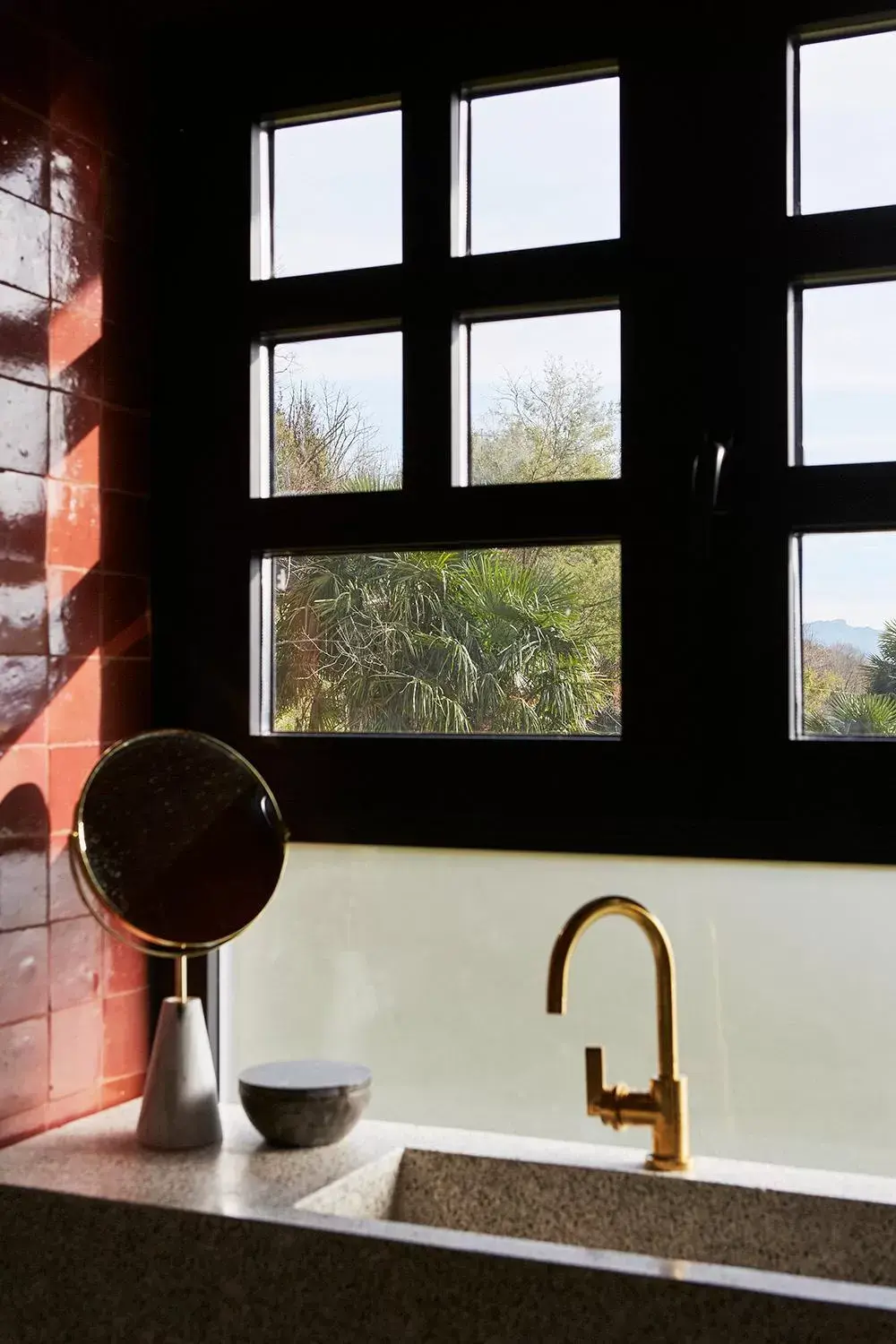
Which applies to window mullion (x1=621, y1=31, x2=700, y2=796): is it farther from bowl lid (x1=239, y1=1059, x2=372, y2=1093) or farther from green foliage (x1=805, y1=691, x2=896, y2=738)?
bowl lid (x1=239, y1=1059, x2=372, y2=1093)

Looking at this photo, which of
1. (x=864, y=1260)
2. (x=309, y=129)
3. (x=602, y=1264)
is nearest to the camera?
(x=602, y=1264)

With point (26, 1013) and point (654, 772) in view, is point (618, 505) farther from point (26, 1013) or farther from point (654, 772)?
point (26, 1013)

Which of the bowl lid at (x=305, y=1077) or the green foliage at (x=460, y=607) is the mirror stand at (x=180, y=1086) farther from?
the green foliage at (x=460, y=607)

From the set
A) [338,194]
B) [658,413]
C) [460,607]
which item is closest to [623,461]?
[658,413]

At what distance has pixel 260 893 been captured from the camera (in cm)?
184

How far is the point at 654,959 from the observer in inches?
66.4

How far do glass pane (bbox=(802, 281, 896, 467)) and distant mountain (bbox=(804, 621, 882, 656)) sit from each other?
196 mm

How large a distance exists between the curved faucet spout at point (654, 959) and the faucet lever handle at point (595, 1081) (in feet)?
0.23

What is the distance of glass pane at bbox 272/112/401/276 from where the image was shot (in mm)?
1939

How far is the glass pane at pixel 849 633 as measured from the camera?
1665 mm

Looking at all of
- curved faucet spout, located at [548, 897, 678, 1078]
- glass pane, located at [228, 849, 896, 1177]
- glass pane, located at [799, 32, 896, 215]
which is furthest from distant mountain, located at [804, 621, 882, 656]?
glass pane, located at [799, 32, 896, 215]

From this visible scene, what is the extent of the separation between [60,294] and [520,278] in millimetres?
607

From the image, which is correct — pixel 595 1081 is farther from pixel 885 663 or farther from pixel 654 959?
pixel 885 663

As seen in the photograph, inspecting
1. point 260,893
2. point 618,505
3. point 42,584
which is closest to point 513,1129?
point 260,893
